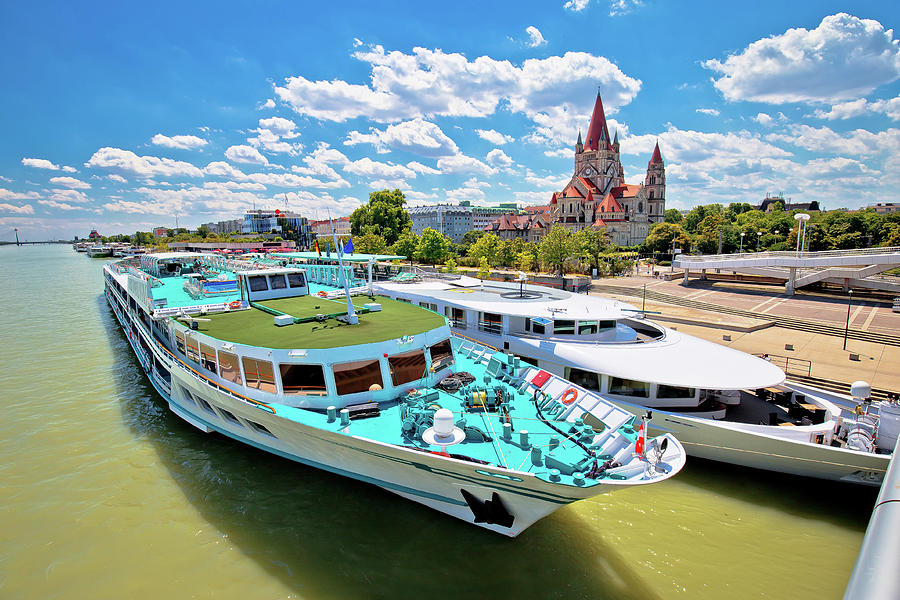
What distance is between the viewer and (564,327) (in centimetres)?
1752

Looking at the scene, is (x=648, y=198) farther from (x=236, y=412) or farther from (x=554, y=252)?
(x=236, y=412)

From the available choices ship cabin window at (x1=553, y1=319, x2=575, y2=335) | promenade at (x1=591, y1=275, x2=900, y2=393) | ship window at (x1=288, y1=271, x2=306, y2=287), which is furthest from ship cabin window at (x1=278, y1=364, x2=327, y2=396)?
promenade at (x1=591, y1=275, x2=900, y2=393)

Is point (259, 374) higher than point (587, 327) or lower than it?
higher

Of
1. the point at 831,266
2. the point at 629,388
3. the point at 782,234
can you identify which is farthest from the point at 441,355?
the point at 782,234

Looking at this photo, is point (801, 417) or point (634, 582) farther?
point (801, 417)

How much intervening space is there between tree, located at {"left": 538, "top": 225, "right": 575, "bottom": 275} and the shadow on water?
51.9m

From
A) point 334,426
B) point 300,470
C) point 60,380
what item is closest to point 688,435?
point 334,426

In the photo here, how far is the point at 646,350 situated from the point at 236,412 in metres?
14.0

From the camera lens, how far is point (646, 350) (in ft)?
52.4

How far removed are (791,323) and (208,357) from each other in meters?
37.1

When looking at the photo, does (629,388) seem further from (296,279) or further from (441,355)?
(296,279)

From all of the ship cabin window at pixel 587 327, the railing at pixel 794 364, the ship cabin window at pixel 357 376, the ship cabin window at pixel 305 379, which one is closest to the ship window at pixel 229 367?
the ship cabin window at pixel 305 379

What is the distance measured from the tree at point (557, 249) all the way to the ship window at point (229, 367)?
5314cm

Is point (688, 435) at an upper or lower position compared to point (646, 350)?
lower
